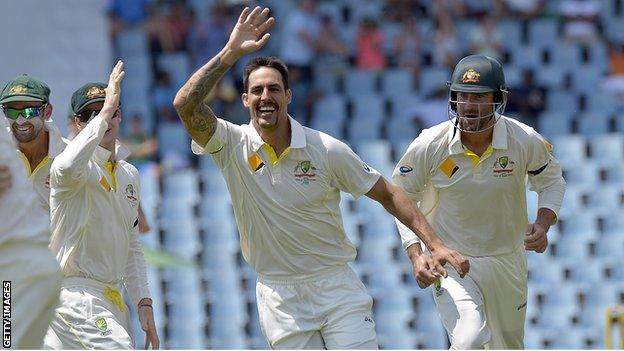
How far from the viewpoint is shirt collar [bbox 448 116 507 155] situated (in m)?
8.25

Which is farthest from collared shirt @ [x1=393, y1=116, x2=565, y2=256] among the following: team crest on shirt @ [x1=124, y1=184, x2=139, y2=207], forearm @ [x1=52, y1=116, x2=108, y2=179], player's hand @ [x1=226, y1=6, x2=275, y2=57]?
forearm @ [x1=52, y1=116, x2=108, y2=179]

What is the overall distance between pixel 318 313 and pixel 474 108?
143 centimetres

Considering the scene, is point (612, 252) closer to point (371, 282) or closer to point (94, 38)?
point (371, 282)

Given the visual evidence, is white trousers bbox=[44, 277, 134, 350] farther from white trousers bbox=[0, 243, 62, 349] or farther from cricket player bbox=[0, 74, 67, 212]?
white trousers bbox=[0, 243, 62, 349]

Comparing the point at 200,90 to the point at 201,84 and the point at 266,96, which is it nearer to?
the point at 201,84

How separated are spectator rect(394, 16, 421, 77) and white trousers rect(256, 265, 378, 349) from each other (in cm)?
960

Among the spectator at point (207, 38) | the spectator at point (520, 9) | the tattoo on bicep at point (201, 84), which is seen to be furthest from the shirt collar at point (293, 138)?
the spectator at point (520, 9)

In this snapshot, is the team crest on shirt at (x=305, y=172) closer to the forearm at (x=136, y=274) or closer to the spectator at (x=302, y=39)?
the forearm at (x=136, y=274)

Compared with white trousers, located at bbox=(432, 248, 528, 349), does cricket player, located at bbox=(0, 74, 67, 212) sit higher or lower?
higher

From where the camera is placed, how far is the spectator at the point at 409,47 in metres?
17.3

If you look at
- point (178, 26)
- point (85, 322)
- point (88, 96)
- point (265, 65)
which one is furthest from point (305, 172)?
point (178, 26)

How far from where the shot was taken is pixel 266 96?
7715 mm

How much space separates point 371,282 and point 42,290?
30.5ft

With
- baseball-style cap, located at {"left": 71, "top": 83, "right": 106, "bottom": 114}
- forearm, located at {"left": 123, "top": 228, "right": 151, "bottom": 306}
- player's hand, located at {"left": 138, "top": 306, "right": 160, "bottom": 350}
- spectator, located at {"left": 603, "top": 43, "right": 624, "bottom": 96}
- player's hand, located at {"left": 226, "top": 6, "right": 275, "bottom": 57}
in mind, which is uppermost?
spectator, located at {"left": 603, "top": 43, "right": 624, "bottom": 96}
